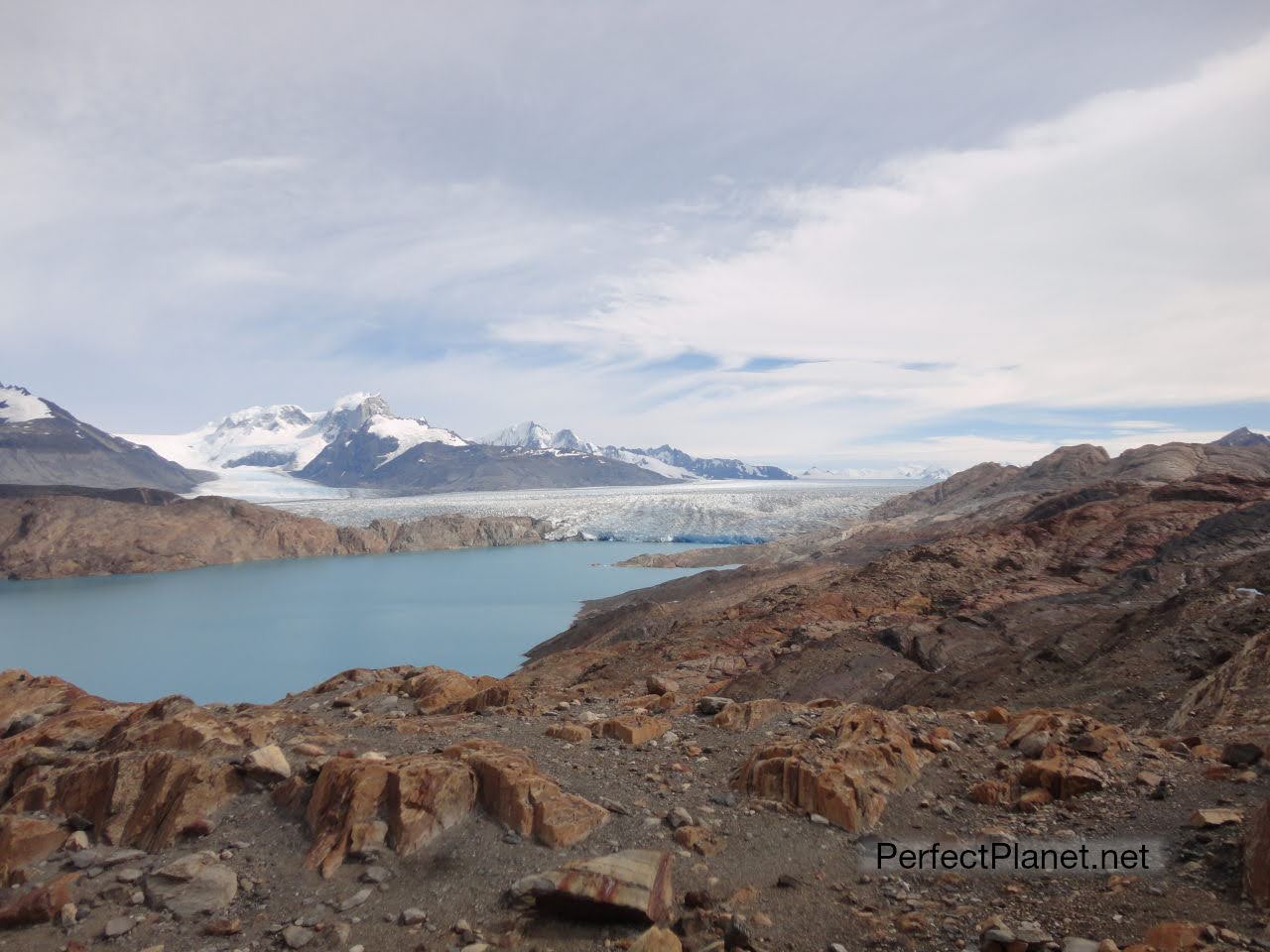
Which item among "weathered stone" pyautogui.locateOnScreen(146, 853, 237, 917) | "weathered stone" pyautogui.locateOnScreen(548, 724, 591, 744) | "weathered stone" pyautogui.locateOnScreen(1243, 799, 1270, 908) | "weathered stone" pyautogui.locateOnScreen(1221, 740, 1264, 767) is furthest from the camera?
"weathered stone" pyautogui.locateOnScreen(548, 724, 591, 744)

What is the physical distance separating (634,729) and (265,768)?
3.09m

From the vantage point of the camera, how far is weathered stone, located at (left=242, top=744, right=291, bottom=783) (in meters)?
5.58

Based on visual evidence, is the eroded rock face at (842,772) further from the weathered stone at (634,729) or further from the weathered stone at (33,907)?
the weathered stone at (33,907)

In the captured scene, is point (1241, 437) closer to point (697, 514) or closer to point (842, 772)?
point (697, 514)

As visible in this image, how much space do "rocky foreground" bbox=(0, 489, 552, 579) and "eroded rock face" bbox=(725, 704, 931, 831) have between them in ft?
233

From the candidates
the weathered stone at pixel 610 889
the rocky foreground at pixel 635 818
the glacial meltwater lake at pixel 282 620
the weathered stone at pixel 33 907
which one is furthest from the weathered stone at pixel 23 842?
the glacial meltwater lake at pixel 282 620

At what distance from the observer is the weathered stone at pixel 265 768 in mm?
5578

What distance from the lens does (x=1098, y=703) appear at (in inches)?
379

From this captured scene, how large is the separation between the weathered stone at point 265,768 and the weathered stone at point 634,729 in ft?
9.32

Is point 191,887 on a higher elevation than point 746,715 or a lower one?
lower

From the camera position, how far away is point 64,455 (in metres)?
164

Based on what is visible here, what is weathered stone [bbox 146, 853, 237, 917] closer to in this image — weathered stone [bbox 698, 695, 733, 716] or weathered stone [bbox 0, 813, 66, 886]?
weathered stone [bbox 0, 813, 66, 886]

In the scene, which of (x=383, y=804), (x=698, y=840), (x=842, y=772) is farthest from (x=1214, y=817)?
(x=383, y=804)

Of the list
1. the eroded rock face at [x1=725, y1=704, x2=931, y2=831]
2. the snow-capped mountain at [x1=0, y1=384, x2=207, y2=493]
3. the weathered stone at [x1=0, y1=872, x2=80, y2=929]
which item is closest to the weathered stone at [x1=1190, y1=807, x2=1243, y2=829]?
the eroded rock face at [x1=725, y1=704, x2=931, y2=831]
